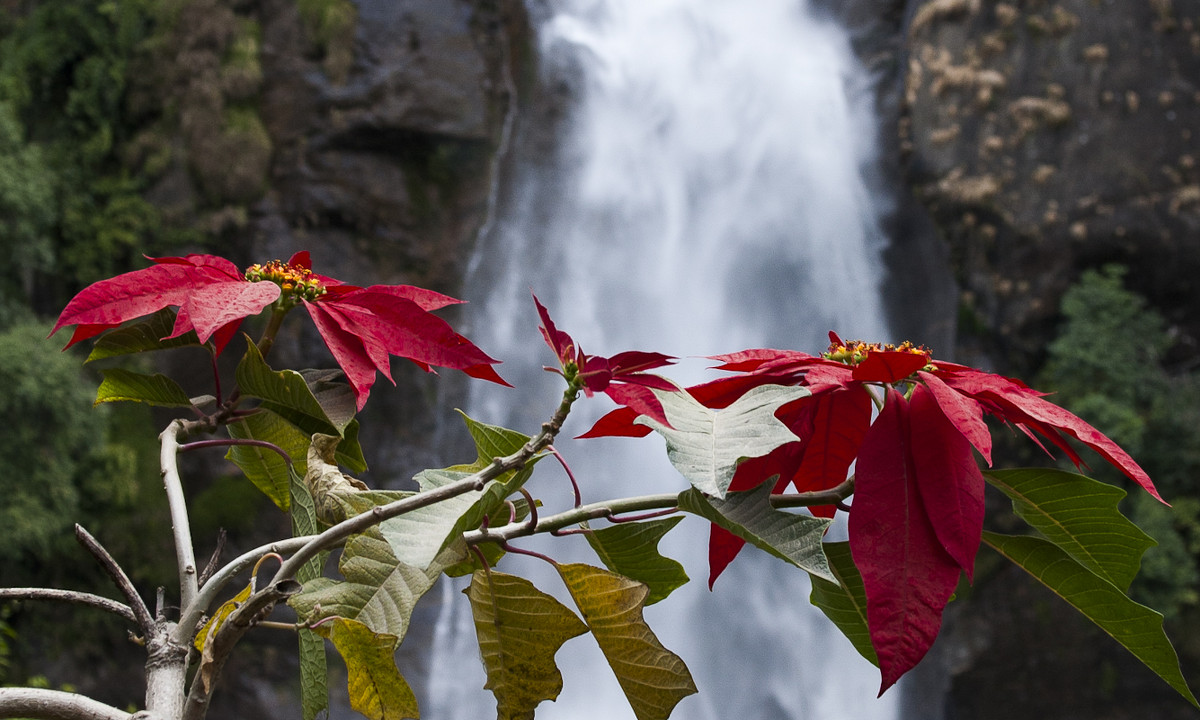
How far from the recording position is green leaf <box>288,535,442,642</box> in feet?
0.75

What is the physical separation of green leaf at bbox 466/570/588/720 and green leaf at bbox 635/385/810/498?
0.26 feet

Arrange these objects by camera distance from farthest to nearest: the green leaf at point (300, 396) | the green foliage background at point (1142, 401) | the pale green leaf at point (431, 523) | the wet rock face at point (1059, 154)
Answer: the wet rock face at point (1059, 154)
the green foliage background at point (1142, 401)
the green leaf at point (300, 396)
the pale green leaf at point (431, 523)

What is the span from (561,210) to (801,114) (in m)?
1.64

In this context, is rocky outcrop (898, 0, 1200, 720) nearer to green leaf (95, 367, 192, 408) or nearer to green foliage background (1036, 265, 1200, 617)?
green foliage background (1036, 265, 1200, 617)

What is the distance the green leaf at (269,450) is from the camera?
0.33 metres

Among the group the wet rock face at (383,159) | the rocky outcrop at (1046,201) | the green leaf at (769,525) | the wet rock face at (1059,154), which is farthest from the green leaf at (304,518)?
the wet rock face at (1059,154)

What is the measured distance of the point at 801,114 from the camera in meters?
5.42

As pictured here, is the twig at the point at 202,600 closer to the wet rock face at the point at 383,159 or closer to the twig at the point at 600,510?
the twig at the point at 600,510

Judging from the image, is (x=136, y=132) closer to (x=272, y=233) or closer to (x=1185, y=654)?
(x=272, y=233)

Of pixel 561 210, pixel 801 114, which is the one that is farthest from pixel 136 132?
pixel 801 114

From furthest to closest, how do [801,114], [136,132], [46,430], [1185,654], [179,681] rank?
1. [801,114]
2. [136,132]
3. [1185,654]
4. [46,430]
5. [179,681]

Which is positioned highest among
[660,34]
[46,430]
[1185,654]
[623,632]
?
[660,34]

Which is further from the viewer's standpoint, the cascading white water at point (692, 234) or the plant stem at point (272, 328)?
the cascading white water at point (692, 234)

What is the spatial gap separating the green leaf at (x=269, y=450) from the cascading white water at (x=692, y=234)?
4355mm
